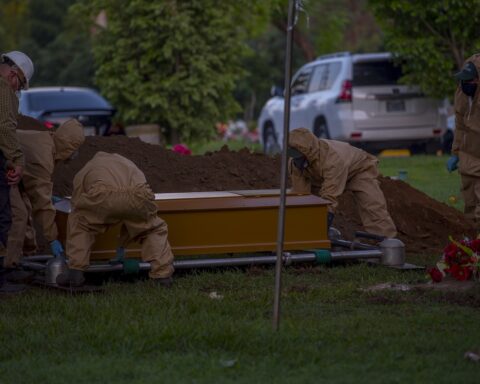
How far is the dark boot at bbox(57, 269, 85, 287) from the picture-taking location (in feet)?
28.6

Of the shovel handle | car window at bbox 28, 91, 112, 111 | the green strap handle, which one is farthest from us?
car window at bbox 28, 91, 112, 111

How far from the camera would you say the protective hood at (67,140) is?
941 centimetres

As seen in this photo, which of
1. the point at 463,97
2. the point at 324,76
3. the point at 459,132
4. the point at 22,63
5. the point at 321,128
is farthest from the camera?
the point at 324,76

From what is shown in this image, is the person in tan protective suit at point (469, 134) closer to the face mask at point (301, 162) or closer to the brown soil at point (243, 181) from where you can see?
the brown soil at point (243, 181)

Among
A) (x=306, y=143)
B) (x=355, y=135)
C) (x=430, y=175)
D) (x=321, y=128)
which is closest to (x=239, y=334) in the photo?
(x=306, y=143)

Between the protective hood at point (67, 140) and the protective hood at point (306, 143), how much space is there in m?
1.89

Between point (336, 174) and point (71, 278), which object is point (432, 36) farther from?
point (71, 278)

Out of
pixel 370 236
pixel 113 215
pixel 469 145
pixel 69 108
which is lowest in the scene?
pixel 370 236

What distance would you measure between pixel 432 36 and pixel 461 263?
1368cm

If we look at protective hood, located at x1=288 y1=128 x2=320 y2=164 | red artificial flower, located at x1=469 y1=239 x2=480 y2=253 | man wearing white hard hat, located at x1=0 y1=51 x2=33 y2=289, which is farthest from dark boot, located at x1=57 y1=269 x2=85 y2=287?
red artificial flower, located at x1=469 y1=239 x2=480 y2=253

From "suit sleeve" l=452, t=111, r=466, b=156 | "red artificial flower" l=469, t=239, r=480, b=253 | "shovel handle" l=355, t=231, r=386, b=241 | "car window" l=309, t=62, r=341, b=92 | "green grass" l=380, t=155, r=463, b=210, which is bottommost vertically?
"green grass" l=380, t=155, r=463, b=210

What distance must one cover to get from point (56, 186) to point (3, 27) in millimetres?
38550

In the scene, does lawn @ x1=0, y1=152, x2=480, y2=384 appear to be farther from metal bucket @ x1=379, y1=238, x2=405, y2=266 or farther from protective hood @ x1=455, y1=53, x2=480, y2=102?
protective hood @ x1=455, y1=53, x2=480, y2=102

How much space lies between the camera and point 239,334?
6812 millimetres
